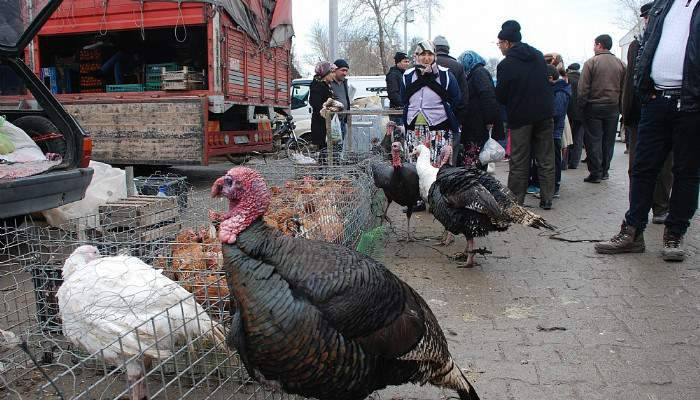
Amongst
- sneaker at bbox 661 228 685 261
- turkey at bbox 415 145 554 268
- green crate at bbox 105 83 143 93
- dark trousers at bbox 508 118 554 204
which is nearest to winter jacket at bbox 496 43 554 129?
dark trousers at bbox 508 118 554 204

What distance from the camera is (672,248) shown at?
4848 millimetres

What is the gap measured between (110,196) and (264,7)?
756 centimetres

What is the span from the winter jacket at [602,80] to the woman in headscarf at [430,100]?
3.39 m

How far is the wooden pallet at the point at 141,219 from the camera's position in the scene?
12.9 feet

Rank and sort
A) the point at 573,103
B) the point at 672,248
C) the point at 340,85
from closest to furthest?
the point at 672,248
the point at 340,85
the point at 573,103

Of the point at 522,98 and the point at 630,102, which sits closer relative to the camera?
the point at 630,102

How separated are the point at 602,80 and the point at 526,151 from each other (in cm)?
302

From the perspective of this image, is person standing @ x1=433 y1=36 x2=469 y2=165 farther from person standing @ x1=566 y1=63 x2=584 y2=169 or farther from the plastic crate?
the plastic crate

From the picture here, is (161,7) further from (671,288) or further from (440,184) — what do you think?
(671,288)

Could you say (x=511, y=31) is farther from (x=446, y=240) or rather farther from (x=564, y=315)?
(x=564, y=315)

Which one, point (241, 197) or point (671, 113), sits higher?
point (671, 113)

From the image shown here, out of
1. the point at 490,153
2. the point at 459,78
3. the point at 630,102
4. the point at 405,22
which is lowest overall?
the point at 490,153

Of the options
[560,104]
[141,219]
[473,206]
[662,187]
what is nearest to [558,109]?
[560,104]

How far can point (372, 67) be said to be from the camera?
45.6m
